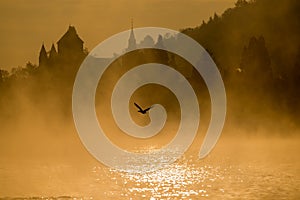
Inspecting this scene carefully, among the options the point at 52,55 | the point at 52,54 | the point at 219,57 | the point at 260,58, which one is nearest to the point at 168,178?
the point at 260,58

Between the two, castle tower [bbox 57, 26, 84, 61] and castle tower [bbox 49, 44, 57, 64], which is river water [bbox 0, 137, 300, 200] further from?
castle tower [bbox 57, 26, 84, 61]

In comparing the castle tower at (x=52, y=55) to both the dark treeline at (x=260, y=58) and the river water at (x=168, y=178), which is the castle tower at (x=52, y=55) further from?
the river water at (x=168, y=178)

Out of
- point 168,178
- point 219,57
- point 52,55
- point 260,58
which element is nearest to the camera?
point 168,178

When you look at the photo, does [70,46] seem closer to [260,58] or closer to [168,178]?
[260,58]

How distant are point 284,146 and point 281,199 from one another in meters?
49.6

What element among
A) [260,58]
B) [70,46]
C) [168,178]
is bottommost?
[168,178]

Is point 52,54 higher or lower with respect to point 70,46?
lower

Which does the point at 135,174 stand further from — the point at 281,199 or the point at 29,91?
the point at 29,91

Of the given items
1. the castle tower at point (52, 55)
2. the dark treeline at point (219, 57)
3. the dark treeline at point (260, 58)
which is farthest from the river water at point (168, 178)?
the castle tower at point (52, 55)

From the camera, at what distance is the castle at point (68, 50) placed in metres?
188

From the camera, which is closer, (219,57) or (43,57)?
(219,57)

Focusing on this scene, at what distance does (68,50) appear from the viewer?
19038cm

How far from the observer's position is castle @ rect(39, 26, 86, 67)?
187625 mm

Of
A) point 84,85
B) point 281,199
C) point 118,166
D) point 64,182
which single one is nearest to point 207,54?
point 84,85
